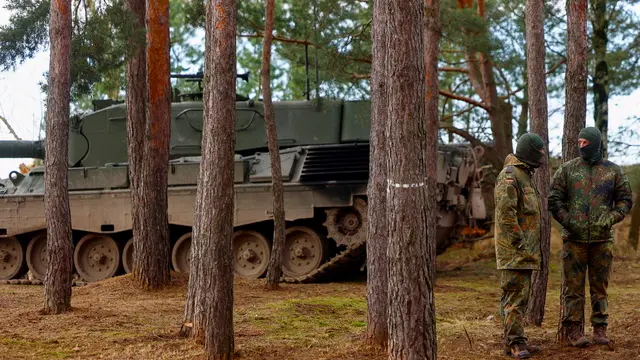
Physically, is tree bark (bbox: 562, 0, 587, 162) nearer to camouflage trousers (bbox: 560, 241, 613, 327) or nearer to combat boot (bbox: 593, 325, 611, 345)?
camouflage trousers (bbox: 560, 241, 613, 327)

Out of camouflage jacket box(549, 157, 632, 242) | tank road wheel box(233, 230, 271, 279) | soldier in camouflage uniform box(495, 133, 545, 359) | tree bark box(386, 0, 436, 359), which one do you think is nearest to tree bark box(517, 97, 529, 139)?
tank road wheel box(233, 230, 271, 279)

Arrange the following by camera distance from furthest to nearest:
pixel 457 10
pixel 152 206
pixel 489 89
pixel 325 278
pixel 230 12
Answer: pixel 489 89 < pixel 457 10 < pixel 325 278 < pixel 152 206 < pixel 230 12

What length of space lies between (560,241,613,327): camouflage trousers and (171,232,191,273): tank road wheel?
9.91 meters

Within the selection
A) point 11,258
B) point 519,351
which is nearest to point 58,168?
point 519,351

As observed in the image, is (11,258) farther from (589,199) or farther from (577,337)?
(589,199)

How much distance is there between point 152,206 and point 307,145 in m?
4.15

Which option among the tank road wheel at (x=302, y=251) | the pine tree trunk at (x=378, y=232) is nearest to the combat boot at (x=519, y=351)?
the pine tree trunk at (x=378, y=232)

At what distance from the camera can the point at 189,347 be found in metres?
8.24

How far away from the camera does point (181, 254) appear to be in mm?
Result: 16906

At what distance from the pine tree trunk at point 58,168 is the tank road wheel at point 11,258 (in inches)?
306

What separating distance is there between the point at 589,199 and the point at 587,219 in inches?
6.9

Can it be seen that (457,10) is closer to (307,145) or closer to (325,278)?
(307,145)

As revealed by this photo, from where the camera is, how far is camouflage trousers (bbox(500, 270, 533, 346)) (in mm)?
7504

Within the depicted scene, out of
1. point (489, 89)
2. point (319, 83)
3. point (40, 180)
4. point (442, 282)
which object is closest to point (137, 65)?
point (319, 83)
